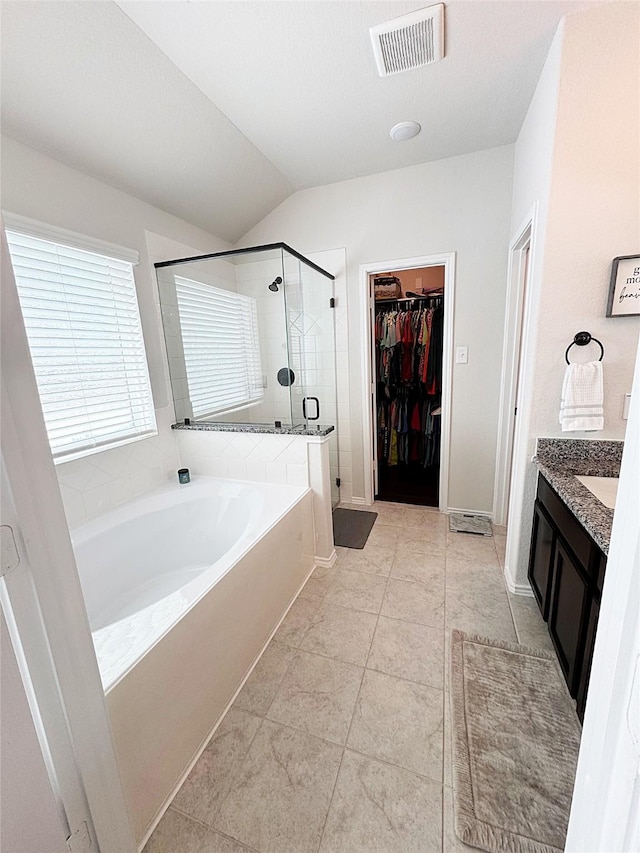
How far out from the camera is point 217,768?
120cm

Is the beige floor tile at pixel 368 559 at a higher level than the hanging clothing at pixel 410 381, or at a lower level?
lower

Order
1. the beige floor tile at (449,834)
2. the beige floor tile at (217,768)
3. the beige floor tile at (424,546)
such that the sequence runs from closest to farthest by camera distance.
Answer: the beige floor tile at (449,834) → the beige floor tile at (217,768) → the beige floor tile at (424,546)

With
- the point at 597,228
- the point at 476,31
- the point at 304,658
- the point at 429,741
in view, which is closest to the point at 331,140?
the point at 476,31

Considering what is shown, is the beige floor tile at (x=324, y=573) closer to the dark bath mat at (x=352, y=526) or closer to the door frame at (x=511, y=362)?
the dark bath mat at (x=352, y=526)

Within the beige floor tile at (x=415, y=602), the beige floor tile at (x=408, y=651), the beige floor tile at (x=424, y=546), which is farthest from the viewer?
the beige floor tile at (x=424, y=546)

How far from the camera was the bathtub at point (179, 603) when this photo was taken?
3.41 ft

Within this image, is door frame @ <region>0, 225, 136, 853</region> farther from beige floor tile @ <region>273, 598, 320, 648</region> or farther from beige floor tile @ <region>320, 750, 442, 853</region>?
beige floor tile @ <region>273, 598, 320, 648</region>

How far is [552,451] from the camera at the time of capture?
1738 millimetres

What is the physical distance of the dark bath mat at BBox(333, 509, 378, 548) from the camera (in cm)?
259

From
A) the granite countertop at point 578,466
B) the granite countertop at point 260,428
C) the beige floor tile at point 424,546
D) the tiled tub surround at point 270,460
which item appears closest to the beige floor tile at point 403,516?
the beige floor tile at point 424,546

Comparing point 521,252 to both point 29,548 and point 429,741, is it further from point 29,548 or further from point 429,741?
point 29,548

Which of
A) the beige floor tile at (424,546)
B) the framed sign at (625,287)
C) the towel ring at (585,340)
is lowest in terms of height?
the beige floor tile at (424,546)

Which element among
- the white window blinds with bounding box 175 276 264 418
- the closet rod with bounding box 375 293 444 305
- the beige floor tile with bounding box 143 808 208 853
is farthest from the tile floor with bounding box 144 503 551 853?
the closet rod with bounding box 375 293 444 305

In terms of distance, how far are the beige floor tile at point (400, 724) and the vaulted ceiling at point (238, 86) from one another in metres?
2.76
